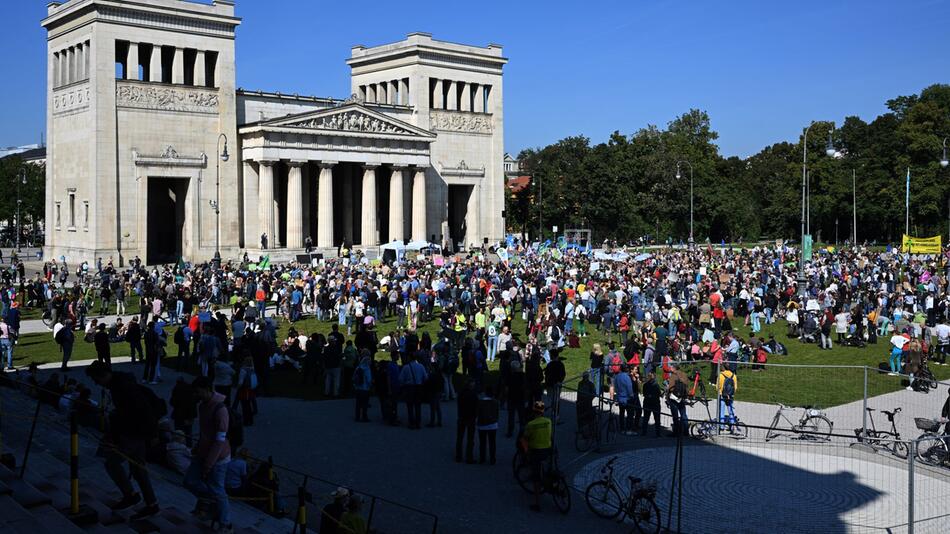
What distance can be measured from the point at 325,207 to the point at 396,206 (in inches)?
255

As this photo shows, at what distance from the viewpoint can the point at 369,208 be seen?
69.8m

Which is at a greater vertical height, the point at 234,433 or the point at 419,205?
the point at 419,205

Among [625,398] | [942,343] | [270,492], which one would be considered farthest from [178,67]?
[270,492]

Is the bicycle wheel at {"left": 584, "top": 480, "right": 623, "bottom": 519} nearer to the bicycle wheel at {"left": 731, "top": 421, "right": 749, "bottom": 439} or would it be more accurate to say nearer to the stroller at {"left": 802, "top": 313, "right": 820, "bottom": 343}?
the bicycle wheel at {"left": 731, "top": 421, "right": 749, "bottom": 439}

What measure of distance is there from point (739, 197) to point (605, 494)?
308 feet

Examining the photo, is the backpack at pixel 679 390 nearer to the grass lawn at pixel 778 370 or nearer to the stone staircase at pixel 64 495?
the grass lawn at pixel 778 370

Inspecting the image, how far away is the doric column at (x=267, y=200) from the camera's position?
6384 centimetres

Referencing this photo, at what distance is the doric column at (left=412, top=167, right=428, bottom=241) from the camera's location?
7219 centimetres

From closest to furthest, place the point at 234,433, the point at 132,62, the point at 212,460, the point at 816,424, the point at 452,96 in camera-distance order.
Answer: the point at 212,460
the point at 234,433
the point at 816,424
the point at 132,62
the point at 452,96

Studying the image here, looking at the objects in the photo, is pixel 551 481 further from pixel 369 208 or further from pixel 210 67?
pixel 210 67

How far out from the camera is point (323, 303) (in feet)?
122

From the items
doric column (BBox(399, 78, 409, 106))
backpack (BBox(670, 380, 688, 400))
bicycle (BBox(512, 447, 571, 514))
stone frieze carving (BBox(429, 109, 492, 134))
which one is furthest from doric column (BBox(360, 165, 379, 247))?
bicycle (BBox(512, 447, 571, 514))

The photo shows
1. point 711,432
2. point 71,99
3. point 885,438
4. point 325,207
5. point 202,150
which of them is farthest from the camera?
point 325,207

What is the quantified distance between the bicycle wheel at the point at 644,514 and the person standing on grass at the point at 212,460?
5236mm
